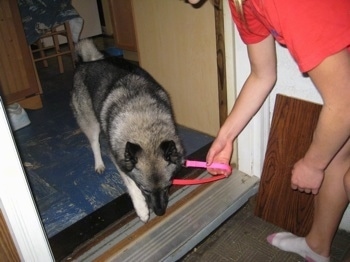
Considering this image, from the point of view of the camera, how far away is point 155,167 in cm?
166

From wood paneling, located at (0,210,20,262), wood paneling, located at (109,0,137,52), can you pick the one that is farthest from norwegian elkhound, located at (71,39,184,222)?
wood paneling, located at (109,0,137,52)

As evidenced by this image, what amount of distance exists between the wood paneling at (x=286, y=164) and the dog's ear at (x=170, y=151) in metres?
0.60

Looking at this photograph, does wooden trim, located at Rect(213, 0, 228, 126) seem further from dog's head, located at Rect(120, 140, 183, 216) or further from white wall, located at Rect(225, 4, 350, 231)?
dog's head, located at Rect(120, 140, 183, 216)

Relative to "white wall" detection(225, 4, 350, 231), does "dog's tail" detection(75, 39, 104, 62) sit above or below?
above

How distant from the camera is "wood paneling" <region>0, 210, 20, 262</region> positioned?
1196 mm

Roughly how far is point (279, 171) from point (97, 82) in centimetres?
146

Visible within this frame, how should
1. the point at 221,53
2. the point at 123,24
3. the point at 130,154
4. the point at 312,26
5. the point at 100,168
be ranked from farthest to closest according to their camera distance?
the point at 123,24, the point at 100,168, the point at 221,53, the point at 130,154, the point at 312,26

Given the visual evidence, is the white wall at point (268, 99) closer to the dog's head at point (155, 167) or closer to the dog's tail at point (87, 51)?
the dog's head at point (155, 167)

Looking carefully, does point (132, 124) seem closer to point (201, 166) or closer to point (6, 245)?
point (201, 166)

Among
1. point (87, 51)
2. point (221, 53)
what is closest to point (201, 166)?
point (221, 53)

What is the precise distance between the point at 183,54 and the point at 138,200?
4.26 feet

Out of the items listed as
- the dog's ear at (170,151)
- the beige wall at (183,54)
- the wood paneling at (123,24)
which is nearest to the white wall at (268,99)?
the beige wall at (183,54)

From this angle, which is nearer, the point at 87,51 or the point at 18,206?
the point at 18,206

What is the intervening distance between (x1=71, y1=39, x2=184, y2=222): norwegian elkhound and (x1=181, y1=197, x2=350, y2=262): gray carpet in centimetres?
39
